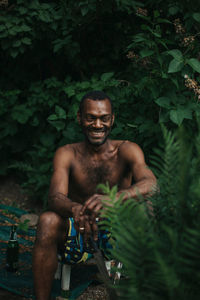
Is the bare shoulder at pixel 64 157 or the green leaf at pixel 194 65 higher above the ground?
the green leaf at pixel 194 65

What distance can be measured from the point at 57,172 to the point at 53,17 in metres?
2.51

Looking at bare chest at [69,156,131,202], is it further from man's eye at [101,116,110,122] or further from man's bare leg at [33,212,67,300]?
man's bare leg at [33,212,67,300]

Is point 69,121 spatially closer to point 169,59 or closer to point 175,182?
point 169,59

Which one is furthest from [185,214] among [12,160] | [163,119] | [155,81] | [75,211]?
[12,160]

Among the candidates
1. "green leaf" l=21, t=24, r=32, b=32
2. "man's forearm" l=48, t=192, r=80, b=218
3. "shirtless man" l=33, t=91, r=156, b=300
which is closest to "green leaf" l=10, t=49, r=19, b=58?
"green leaf" l=21, t=24, r=32, b=32

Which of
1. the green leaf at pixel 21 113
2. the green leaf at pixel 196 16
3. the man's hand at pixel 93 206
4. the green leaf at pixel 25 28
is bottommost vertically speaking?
the man's hand at pixel 93 206

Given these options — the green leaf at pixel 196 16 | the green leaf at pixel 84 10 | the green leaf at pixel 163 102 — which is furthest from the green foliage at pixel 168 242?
the green leaf at pixel 84 10

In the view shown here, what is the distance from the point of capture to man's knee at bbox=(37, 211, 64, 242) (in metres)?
2.15

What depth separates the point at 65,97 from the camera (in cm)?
447

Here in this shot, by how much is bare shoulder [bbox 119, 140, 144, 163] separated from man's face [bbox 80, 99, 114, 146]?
199 mm

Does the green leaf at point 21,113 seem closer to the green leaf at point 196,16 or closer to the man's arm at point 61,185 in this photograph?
the man's arm at point 61,185

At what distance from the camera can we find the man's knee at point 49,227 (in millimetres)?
2148

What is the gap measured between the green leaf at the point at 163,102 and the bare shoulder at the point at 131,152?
17.1 inches

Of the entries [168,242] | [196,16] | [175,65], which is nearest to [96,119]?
[175,65]
